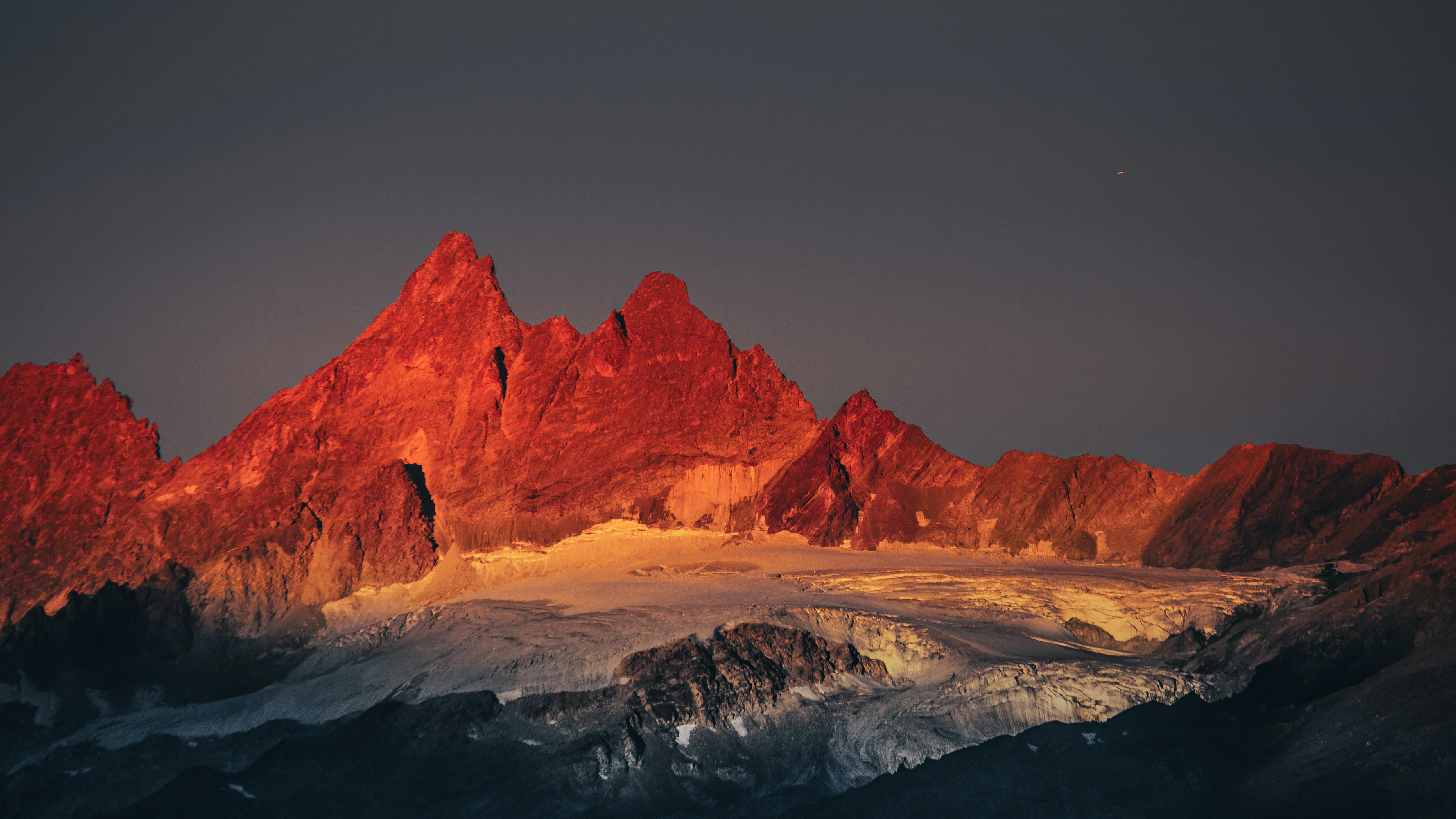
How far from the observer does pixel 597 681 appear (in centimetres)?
10719

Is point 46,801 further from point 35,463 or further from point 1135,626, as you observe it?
point 1135,626

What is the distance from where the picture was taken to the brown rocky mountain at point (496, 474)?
5379 inches

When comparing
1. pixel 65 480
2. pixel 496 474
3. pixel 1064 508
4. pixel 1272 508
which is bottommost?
pixel 1272 508

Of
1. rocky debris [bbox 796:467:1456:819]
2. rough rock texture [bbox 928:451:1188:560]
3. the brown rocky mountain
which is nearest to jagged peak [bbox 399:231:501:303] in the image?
the brown rocky mountain

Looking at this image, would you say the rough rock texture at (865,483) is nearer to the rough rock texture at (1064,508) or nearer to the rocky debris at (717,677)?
the rough rock texture at (1064,508)

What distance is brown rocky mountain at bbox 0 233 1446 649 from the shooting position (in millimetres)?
136625

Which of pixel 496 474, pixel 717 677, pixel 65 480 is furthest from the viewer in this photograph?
pixel 65 480

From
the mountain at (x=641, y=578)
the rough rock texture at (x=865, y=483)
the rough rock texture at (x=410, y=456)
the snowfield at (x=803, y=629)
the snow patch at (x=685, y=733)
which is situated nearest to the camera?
the mountain at (x=641, y=578)

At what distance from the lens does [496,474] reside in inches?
6255

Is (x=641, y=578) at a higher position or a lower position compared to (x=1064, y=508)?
lower

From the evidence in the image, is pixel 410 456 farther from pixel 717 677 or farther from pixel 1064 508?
pixel 1064 508

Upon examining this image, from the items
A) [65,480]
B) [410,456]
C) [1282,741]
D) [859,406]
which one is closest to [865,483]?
[859,406]

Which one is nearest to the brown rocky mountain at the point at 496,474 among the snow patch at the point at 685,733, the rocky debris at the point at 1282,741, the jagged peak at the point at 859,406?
the jagged peak at the point at 859,406

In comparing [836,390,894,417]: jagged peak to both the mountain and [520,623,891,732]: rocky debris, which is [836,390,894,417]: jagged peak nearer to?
the mountain
